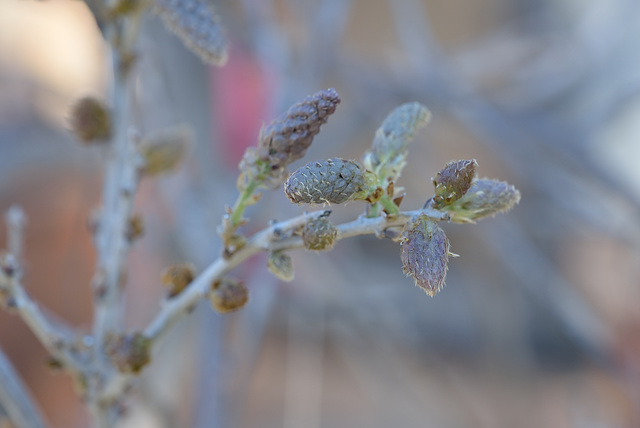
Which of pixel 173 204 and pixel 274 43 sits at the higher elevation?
pixel 274 43

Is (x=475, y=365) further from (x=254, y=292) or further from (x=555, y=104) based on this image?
(x=254, y=292)

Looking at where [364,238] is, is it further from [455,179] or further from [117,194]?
[455,179]

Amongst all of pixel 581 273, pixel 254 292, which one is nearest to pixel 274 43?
pixel 254 292

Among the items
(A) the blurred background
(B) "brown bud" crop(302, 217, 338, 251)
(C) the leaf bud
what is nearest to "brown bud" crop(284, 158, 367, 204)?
(B) "brown bud" crop(302, 217, 338, 251)

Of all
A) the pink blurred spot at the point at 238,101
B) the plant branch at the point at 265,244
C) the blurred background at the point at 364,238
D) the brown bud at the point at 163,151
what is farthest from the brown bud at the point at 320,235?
the pink blurred spot at the point at 238,101

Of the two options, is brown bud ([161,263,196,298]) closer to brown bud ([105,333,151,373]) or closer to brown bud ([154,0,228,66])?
brown bud ([105,333,151,373])

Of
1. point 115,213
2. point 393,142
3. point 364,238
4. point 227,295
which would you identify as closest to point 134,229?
point 115,213
